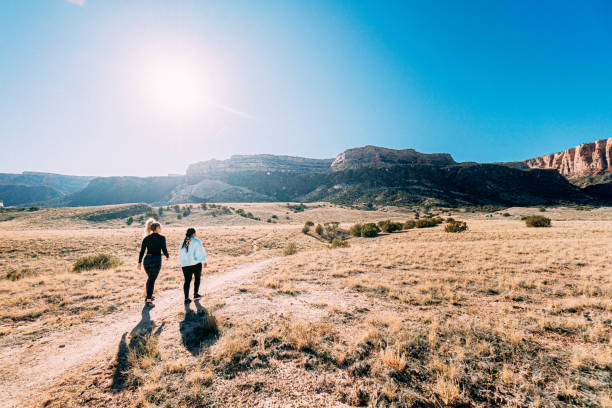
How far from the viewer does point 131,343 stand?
4.68 meters

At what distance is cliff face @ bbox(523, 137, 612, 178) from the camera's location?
404 feet

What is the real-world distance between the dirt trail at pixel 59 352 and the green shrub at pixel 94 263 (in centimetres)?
770

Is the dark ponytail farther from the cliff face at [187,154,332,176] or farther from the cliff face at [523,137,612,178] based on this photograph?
the cliff face at [523,137,612,178]

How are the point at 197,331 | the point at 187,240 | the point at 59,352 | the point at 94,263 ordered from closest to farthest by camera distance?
the point at 59,352 < the point at 197,331 < the point at 187,240 < the point at 94,263

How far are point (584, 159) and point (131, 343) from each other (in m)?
216

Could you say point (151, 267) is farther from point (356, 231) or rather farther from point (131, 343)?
point (356, 231)

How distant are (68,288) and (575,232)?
1263 inches

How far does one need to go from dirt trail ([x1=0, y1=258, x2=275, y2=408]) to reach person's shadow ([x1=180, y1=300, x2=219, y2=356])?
3.04 ft

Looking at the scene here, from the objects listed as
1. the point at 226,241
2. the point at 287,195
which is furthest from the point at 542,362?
the point at 287,195

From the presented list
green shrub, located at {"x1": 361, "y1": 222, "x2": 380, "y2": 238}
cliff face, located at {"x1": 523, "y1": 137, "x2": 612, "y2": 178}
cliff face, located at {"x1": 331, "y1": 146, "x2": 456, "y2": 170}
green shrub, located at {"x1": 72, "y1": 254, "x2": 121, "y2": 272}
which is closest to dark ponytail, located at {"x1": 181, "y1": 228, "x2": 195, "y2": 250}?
green shrub, located at {"x1": 72, "y1": 254, "x2": 121, "y2": 272}

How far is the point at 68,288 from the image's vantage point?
8070 mm

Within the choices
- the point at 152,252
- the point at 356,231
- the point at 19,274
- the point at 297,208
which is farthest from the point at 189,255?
the point at 297,208

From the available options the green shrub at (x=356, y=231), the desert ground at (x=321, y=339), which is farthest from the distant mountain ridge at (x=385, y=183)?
the desert ground at (x=321, y=339)

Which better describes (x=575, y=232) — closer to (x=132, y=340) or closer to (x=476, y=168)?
(x=132, y=340)
